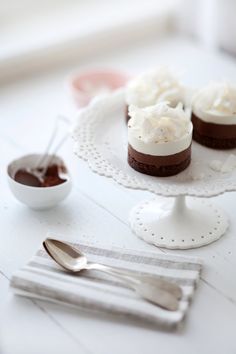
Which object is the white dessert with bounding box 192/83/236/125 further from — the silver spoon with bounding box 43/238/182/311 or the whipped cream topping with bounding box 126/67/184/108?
the silver spoon with bounding box 43/238/182/311

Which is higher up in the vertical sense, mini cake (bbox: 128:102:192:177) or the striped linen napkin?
mini cake (bbox: 128:102:192:177)

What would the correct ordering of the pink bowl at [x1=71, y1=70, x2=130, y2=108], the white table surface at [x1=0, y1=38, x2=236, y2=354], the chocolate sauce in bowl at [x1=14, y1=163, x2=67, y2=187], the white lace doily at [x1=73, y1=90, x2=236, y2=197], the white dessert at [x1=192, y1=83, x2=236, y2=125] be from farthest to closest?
1. the pink bowl at [x1=71, y1=70, x2=130, y2=108]
2. the chocolate sauce in bowl at [x1=14, y1=163, x2=67, y2=187]
3. the white dessert at [x1=192, y1=83, x2=236, y2=125]
4. the white lace doily at [x1=73, y1=90, x2=236, y2=197]
5. the white table surface at [x1=0, y1=38, x2=236, y2=354]

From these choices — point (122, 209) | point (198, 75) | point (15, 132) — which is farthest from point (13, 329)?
point (198, 75)

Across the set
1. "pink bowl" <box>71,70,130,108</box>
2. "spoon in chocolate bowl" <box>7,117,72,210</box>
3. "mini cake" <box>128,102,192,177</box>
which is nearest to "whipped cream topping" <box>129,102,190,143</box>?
"mini cake" <box>128,102,192,177</box>

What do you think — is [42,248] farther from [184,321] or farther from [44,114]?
[44,114]

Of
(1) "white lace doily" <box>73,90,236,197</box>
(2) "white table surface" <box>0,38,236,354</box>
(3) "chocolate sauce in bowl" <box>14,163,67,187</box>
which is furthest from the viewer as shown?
(3) "chocolate sauce in bowl" <box>14,163,67,187</box>

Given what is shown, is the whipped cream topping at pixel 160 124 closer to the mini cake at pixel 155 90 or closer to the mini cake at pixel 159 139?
the mini cake at pixel 159 139
